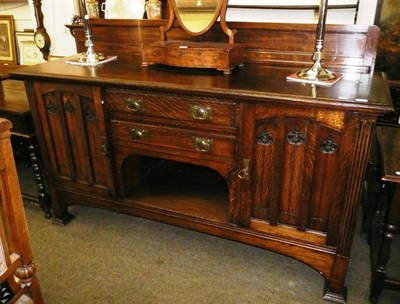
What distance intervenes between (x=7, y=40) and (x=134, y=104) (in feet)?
7.77

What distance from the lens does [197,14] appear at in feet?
5.88

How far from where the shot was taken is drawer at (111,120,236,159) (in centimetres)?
158

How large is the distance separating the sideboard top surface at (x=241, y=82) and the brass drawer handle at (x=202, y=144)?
0.22 m

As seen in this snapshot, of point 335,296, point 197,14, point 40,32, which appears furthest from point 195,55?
point 40,32

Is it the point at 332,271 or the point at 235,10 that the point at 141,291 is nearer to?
the point at 332,271

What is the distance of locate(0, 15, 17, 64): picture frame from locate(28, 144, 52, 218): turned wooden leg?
160cm

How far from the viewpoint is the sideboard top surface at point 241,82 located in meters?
1.30

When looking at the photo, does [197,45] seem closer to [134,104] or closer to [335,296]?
[134,104]

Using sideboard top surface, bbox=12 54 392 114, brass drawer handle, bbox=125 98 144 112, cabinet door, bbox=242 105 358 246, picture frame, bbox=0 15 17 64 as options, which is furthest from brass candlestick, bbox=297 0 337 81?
picture frame, bbox=0 15 17 64

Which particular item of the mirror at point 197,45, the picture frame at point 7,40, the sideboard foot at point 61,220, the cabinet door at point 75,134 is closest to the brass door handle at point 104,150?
the cabinet door at point 75,134

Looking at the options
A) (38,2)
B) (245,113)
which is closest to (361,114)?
(245,113)

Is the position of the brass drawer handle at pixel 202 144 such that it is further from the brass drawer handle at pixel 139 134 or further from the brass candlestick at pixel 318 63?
the brass candlestick at pixel 318 63

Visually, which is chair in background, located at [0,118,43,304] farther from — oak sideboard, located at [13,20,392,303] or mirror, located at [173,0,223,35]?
mirror, located at [173,0,223,35]

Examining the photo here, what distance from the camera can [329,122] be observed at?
1.35m
